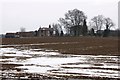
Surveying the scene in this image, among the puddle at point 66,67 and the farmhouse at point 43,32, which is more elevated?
the farmhouse at point 43,32

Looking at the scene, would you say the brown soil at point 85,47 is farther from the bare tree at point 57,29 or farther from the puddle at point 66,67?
the bare tree at point 57,29

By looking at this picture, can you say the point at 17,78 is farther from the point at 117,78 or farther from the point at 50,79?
the point at 117,78

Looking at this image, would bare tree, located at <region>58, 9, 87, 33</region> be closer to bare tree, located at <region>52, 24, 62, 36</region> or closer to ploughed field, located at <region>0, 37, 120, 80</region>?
bare tree, located at <region>52, 24, 62, 36</region>

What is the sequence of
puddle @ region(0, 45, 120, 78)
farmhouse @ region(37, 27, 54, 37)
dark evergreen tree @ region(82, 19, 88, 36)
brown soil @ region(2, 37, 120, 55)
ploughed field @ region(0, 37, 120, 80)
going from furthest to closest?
farmhouse @ region(37, 27, 54, 37)
dark evergreen tree @ region(82, 19, 88, 36)
brown soil @ region(2, 37, 120, 55)
puddle @ region(0, 45, 120, 78)
ploughed field @ region(0, 37, 120, 80)

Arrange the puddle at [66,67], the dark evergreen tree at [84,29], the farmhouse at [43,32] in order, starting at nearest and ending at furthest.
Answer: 1. the puddle at [66,67]
2. the dark evergreen tree at [84,29]
3. the farmhouse at [43,32]

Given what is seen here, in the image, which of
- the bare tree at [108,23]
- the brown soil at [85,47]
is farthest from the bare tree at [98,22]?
the brown soil at [85,47]

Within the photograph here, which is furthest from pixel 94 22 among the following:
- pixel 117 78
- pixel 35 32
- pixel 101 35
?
pixel 117 78

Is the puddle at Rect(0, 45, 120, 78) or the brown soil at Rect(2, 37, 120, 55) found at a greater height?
the brown soil at Rect(2, 37, 120, 55)

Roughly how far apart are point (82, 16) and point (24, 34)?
44.2m

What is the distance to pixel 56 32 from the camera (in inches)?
5659

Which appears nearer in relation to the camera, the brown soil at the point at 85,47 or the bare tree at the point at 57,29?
the brown soil at the point at 85,47

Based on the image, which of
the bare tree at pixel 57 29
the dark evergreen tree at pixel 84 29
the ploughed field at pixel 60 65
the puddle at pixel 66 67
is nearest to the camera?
the ploughed field at pixel 60 65

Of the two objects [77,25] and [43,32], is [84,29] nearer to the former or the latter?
[77,25]

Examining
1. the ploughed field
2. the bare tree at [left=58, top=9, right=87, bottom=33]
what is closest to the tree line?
the bare tree at [left=58, top=9, right=87, bottom=33]
